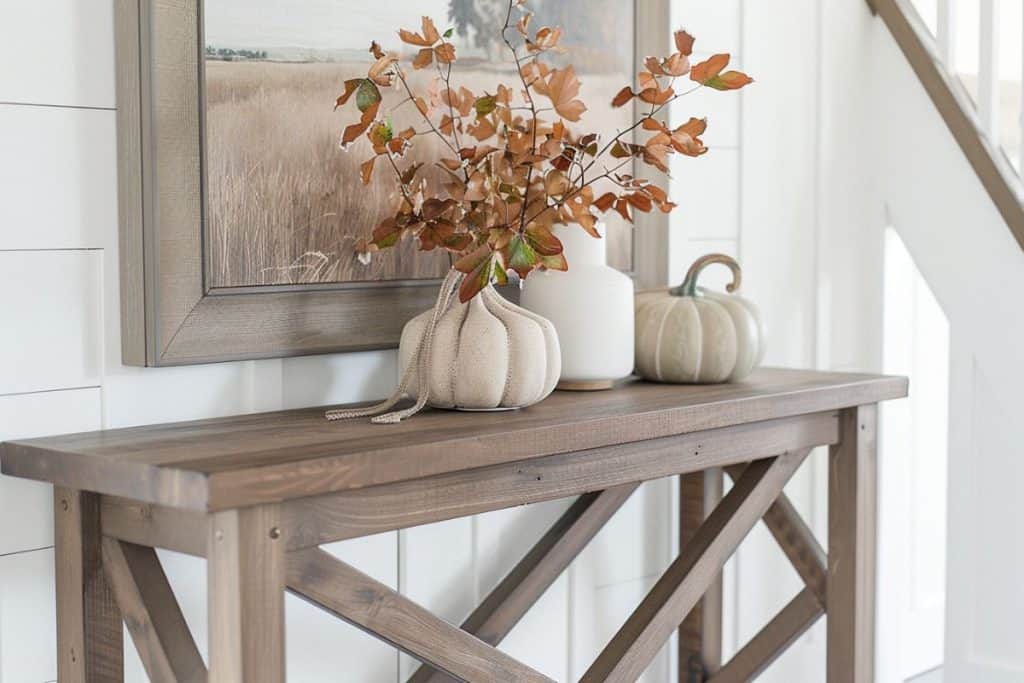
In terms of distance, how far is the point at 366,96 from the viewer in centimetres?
A: 150

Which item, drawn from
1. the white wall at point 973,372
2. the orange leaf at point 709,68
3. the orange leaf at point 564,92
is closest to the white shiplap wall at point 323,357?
the white wall at point 973,372

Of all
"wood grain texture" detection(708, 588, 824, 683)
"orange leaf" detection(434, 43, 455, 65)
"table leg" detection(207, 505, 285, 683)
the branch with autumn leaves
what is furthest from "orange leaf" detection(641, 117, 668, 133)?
"wood grain texture" detection(708, 588, 824, 683)

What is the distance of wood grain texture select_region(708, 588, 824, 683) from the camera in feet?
6.66

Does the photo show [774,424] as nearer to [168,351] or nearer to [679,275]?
[679,275]

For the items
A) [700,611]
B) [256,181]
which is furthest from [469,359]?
[700,611]

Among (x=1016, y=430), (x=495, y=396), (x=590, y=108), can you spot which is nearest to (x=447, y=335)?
(x=495, y=396)

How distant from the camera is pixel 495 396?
152 centimetres

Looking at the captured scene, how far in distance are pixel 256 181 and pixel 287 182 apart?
0.05 meters

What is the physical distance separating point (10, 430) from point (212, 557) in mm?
364

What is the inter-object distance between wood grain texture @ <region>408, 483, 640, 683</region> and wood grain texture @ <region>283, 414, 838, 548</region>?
0.21m

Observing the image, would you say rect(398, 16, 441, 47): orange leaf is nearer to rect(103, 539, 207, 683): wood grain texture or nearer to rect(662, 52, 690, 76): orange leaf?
rect(662, 52, 690, 76): orange leaf

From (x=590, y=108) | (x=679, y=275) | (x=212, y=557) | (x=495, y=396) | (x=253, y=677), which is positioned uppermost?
(x=590, y=108)

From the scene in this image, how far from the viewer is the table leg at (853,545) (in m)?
1.94

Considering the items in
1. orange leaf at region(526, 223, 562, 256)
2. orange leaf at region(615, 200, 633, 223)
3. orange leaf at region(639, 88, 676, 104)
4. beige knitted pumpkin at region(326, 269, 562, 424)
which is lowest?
beige knitted pumpkin at region(326, 269, 562, 424)
